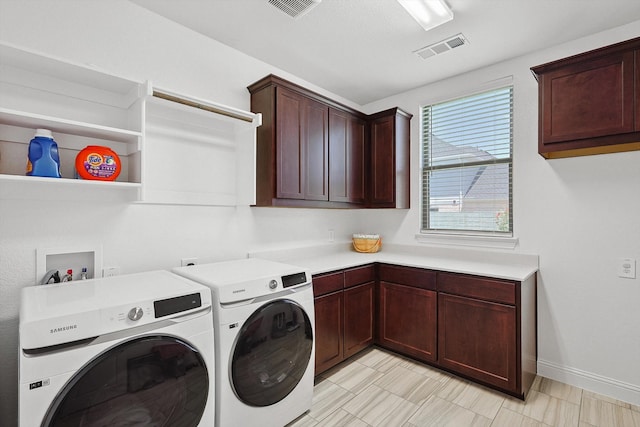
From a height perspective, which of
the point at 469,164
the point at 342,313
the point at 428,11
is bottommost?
the point at 342,313

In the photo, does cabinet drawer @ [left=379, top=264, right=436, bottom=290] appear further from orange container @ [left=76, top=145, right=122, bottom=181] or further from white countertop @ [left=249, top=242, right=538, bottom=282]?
orange container @ [left=76, top=145, right=122, bottom=181]

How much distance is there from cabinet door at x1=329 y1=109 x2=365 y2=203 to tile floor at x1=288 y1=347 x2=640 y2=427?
1584 millimetres

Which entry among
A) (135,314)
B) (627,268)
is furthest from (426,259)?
(135,314)

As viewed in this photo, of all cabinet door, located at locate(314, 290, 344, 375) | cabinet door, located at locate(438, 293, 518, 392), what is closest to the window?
cabinet door, located at locate(438, 293, 518, 392)

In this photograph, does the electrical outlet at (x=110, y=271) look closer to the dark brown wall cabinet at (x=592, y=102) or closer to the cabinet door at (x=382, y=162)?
the cabinet door at (x=382, y=162)

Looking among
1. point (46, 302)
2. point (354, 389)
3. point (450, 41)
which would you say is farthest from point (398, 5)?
point (354, 389)

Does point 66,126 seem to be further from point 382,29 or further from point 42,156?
point 382,29

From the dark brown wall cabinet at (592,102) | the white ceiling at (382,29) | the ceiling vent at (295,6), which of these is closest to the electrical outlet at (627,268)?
the dark brown wall cabinet at (592,102)

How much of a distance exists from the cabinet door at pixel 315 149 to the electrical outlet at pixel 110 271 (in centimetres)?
144

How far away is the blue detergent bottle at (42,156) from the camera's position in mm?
1527

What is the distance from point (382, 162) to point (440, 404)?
Result: 2.18 m

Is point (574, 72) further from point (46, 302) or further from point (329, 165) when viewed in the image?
point (46, 302)

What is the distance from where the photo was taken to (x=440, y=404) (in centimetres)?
214

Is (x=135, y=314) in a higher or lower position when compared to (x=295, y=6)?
lower
